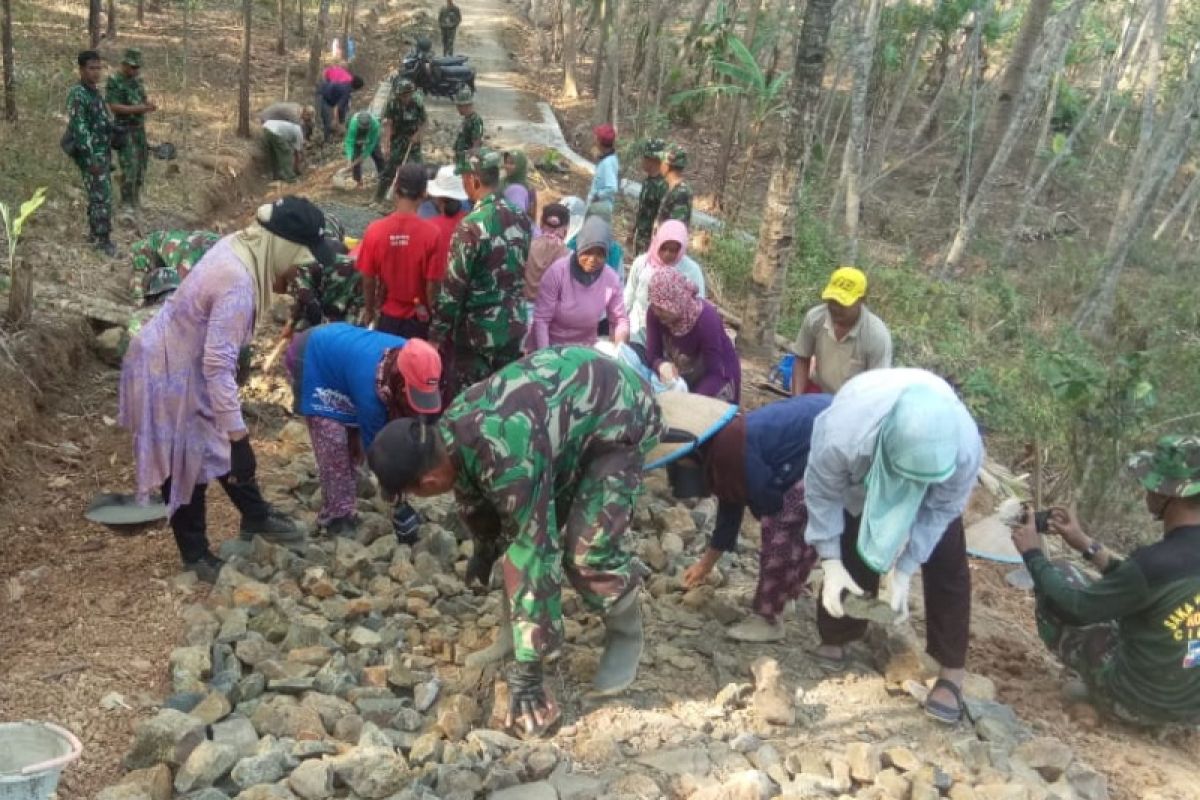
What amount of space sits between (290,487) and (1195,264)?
17.1 m

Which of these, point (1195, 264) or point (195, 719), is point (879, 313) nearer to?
point (195, 719)

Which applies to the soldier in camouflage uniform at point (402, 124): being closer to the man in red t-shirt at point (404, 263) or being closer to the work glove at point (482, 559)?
the man in red t-shirt at point (404, 263)

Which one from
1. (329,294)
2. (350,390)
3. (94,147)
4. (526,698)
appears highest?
(94,147)

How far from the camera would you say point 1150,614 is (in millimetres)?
3219

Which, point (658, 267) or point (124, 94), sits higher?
point (124, 94)

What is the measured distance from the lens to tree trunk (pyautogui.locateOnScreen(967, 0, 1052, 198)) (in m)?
13.1

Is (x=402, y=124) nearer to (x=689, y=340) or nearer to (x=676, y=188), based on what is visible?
(x=676, y=188)

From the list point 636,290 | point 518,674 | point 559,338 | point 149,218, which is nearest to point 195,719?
point 518,674

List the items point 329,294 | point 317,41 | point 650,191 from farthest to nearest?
point 317,41, point 650,191, point 329,294

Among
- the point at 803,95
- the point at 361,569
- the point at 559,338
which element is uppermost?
the point at 803,95

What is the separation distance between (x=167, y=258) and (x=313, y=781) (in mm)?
2889

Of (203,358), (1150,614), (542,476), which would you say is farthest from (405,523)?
(1150,614)

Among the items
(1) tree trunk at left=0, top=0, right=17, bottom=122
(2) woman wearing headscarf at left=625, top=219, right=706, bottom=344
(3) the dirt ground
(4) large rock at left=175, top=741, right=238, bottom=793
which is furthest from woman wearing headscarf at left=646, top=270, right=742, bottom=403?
(1) tree trunk at left=0, top=0, right=17, bottom=122

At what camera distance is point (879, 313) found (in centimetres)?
1015
